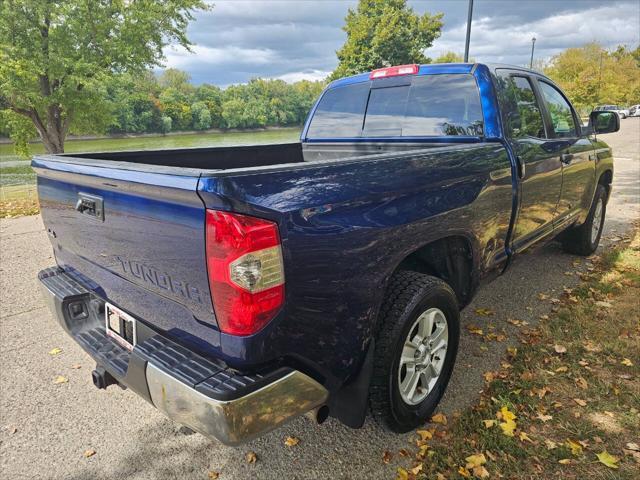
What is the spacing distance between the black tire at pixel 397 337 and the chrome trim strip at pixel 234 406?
502 mm

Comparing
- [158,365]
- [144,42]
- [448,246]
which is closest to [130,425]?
[158,365]

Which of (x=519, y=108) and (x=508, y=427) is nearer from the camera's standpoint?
(x=508, y=427)

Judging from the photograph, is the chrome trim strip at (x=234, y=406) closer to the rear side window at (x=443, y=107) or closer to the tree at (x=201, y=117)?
the rear side window at (x=443, y=107)

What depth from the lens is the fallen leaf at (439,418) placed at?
8.63 ft

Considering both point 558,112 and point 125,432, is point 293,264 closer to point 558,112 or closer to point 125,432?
point 125,432

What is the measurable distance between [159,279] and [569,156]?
3.68 metres

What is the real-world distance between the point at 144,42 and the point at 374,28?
3392cm

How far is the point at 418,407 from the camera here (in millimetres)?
2535

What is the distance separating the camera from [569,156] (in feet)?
13.2

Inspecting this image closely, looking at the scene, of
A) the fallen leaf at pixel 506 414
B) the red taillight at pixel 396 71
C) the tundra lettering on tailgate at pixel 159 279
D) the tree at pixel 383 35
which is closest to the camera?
the tundra lettering on tailgate at pixel 159 279

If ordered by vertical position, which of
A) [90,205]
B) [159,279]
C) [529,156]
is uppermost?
[529,156]

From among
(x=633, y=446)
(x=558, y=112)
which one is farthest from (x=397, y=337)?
(x=558, y=112)

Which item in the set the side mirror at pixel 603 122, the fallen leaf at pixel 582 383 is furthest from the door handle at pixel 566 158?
the fallen leaf at pixel 582 383

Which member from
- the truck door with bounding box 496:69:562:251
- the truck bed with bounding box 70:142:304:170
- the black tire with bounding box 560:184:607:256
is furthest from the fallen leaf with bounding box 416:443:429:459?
the black tire with bounding box 560:184:607:256
